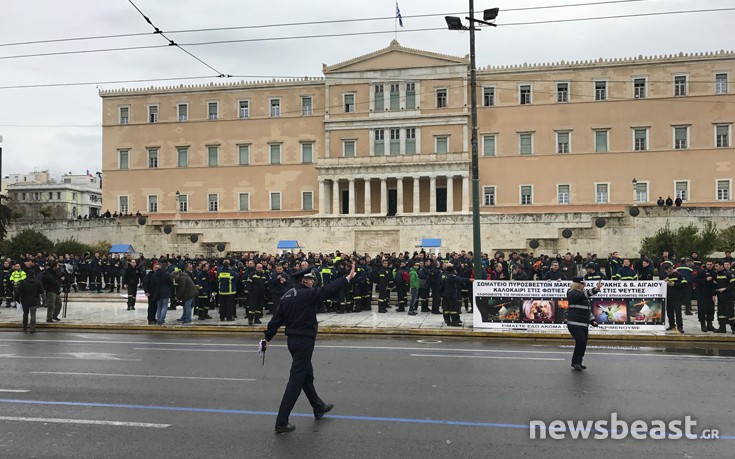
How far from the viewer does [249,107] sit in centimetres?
6028

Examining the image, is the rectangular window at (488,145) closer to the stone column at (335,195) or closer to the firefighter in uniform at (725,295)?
the stone column at (335,195)

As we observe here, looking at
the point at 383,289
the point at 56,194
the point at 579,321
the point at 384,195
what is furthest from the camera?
the point at 56,194

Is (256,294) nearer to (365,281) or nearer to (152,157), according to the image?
(365,281)

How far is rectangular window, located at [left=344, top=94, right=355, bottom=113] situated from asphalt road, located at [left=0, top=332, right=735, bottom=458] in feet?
150

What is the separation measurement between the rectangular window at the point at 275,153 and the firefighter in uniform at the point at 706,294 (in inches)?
1887

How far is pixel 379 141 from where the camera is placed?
5691cm

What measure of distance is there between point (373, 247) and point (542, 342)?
30.0 m

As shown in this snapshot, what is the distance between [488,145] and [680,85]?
16785mm

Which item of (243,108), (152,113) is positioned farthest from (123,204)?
(243,108)

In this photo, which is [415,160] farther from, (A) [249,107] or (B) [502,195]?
(A) [249,107]

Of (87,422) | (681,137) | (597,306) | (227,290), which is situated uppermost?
(681,137)

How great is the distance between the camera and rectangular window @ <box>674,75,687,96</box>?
50969 millimetres

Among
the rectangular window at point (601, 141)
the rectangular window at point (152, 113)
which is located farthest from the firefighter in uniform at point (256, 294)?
the rectangular window at point (152, 113)

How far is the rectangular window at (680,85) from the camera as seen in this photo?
5097 cm
